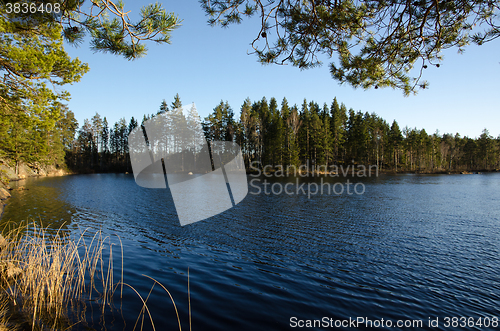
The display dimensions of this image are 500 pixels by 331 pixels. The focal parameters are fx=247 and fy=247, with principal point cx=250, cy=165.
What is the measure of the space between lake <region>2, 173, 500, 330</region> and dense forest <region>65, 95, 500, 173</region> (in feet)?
133

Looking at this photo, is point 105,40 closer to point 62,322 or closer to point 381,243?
point 62,322

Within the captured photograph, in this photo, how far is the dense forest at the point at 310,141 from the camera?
5697 centimetres

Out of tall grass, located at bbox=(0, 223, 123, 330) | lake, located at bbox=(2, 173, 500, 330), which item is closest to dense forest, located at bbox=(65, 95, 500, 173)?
lake, located at bbox=(2, 173, 500, 330)

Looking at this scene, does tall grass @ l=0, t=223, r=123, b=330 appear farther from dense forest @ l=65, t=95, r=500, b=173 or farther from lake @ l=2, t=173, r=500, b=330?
dense forest @ l=65, t=95, r=500, b=173

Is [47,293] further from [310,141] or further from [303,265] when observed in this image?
[310,141]

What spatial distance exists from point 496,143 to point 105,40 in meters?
105

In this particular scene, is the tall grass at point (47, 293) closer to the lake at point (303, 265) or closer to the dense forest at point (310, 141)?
the lake at point (303, 265)

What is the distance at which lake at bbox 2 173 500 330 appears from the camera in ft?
17.8

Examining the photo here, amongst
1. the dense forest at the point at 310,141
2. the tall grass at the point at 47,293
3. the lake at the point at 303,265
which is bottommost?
the lake at the point at 303,265

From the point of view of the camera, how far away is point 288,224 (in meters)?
13.5

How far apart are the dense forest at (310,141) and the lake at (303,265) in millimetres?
40559

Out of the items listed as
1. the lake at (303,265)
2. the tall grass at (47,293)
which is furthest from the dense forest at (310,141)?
the tall grass at (47,293)

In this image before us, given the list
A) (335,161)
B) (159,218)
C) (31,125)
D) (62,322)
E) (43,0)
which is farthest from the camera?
(335,161)

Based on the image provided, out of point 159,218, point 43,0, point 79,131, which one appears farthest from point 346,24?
point 79,131
